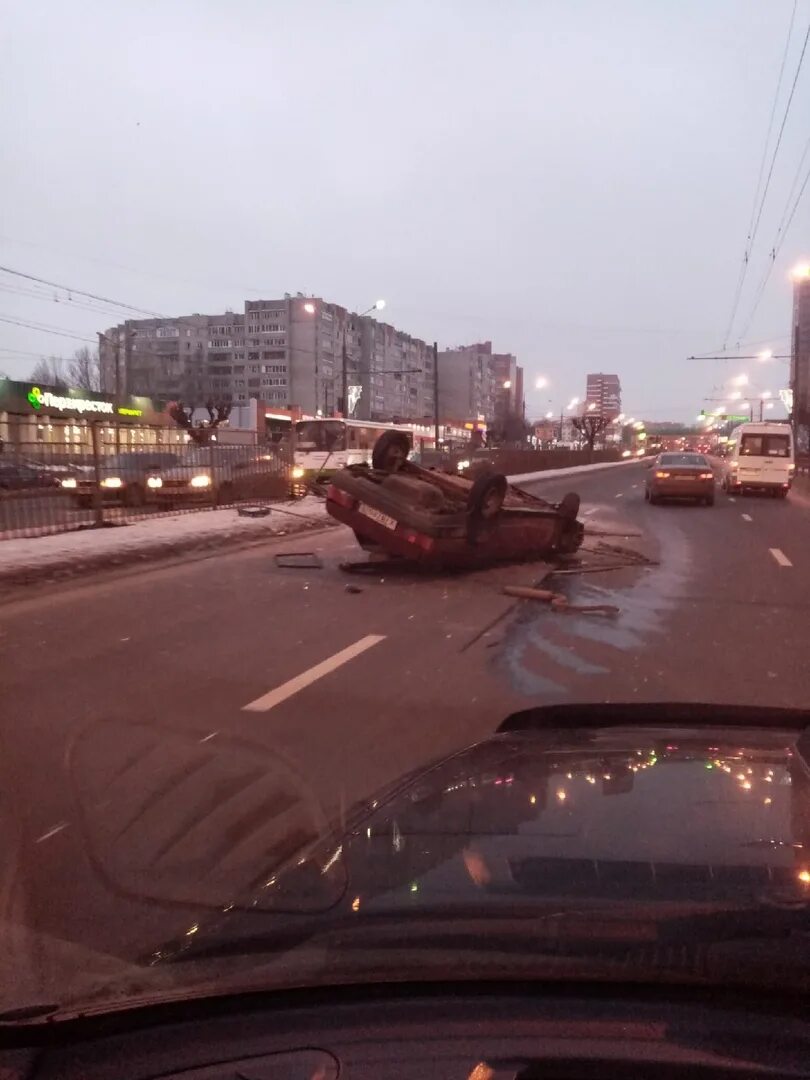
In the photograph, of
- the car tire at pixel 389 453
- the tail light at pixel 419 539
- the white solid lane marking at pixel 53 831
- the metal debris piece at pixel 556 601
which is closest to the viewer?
the white solid lane marking at pixel 53 831

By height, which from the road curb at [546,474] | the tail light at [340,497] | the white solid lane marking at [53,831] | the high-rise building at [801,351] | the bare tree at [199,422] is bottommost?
the road curb at [546,474]

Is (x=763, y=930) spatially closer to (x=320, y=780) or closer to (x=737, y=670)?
(x=320, y=780)

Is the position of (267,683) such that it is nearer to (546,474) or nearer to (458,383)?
(546,474)

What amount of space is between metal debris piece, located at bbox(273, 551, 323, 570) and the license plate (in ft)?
5.82

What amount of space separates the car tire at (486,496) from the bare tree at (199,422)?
1052 cm

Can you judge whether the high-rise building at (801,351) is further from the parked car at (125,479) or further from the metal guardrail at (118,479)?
the parked car at (125,479)

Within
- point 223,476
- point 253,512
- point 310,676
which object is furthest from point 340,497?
point 223,476

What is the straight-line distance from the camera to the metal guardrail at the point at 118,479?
53.4ft

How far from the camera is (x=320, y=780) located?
518 centimetres

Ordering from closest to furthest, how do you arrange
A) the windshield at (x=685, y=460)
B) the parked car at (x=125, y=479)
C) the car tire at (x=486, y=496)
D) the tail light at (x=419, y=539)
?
Answer: the tail light at (x=419, y=539) < the car tire at (x=486, y=496) < the parked car at (x=125, y=479) < the windshield at (x=685, y=460)

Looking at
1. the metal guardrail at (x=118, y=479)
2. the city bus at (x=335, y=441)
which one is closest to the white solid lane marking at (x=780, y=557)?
the metal guardrail at (x=118, y=479)

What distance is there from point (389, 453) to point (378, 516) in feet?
7.31

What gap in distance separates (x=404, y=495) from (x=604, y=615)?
349cm

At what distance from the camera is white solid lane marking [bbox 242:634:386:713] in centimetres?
682
